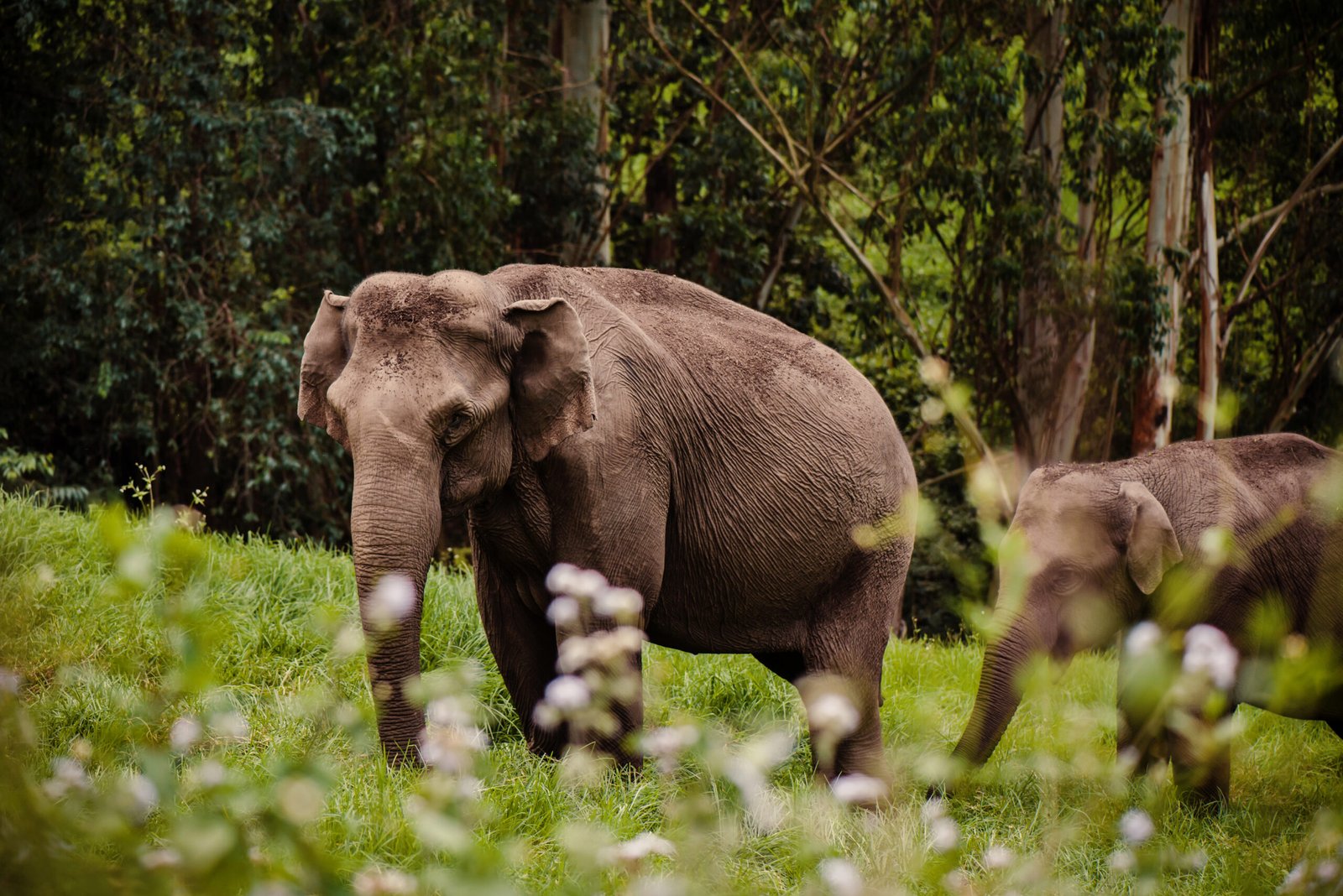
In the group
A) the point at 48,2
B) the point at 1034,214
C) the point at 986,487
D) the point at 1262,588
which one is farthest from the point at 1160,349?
the point at 986,487

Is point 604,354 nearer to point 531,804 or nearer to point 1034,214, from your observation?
point 531,804

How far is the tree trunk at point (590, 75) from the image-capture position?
45.2 feet

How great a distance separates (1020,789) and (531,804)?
2.19 meters

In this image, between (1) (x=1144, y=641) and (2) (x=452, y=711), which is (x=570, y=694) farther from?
(1) (x=1144, y=641)

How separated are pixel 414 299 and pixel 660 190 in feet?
38.8

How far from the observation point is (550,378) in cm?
423

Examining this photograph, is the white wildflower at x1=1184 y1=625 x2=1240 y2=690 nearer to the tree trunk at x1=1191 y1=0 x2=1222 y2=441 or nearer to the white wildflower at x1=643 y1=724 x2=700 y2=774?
the white wildflower at x1=643 y1=724 x2=700 y2=774

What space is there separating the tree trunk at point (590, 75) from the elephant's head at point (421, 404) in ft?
31.1

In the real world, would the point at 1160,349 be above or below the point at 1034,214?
below

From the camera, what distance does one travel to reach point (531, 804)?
4.00 metres

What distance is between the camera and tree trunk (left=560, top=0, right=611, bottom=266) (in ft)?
45.2

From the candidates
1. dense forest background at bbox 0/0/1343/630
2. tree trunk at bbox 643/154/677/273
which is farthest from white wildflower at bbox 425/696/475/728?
tree trunk at bbox 643/154/677/273

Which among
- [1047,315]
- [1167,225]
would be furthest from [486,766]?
[1167,225]

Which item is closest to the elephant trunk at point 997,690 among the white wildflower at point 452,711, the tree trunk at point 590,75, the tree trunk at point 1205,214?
the white wildflower at point 452,711
